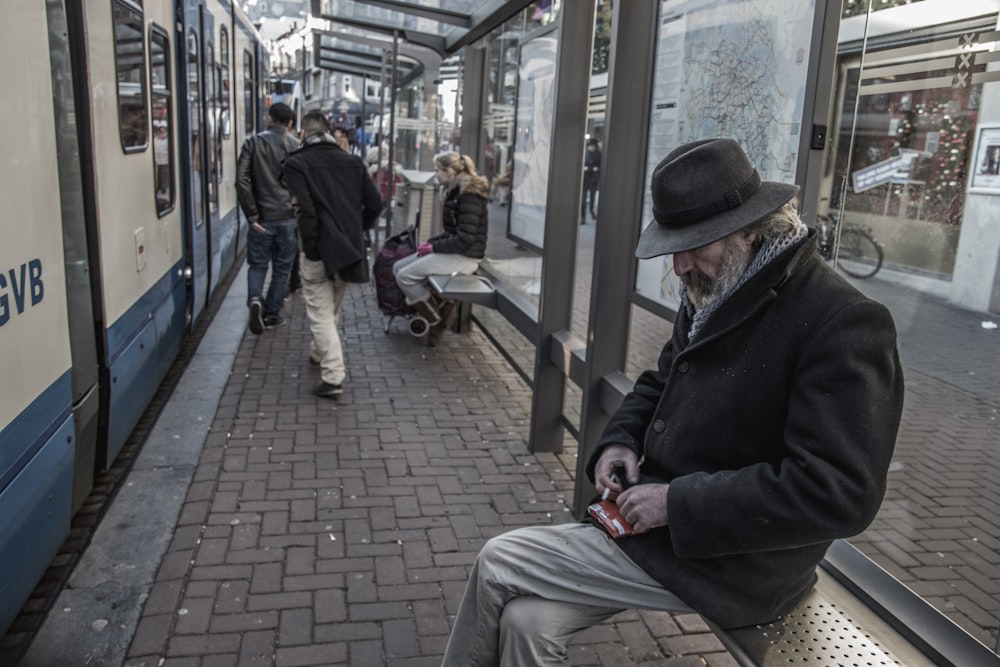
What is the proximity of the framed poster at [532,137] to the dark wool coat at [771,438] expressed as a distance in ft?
10.9

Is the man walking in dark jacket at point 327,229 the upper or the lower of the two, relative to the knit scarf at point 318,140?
lower

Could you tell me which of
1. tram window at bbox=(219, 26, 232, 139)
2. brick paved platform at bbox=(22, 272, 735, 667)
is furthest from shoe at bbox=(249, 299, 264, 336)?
tram window at bbox=(219, 26, 232, 139)

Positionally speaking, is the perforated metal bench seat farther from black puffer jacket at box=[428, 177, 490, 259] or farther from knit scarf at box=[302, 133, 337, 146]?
knit scarf at box=[302, 133, 337, 146]

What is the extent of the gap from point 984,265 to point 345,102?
31.8 meters

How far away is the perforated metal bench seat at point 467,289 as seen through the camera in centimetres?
634

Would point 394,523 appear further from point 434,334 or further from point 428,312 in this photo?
point 434,334

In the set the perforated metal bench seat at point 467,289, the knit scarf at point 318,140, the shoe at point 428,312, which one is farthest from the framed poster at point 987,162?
the shoe at point 428,312

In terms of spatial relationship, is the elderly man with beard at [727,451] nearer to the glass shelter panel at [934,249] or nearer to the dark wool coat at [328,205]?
the glass shelter panel at [934,249]

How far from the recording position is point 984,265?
2391 mm

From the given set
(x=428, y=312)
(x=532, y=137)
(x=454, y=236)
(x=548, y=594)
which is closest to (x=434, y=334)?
(x=428, y=312)

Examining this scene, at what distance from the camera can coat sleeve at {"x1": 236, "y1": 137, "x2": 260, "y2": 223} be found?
7613 mm

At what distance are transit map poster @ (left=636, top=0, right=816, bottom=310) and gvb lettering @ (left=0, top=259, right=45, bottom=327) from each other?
7.89 feet

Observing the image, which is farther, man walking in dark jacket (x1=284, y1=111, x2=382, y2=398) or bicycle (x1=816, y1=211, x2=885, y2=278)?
man walking in dark jacket (x1=284, y1=111, x2=382, y2=398)

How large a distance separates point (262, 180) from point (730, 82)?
521cm
